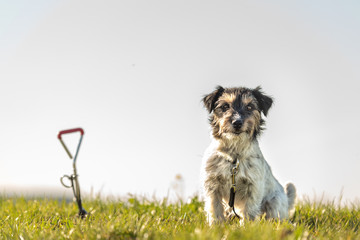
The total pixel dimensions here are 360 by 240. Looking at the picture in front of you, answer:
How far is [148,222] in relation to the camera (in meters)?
5.99

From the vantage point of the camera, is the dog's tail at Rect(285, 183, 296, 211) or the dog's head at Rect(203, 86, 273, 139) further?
the dog's tail at Rect(285, 183, 296, 211)

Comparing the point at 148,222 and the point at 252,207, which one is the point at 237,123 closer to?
the point at 252,207

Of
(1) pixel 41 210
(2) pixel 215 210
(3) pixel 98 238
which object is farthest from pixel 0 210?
(3) pixel 98 238

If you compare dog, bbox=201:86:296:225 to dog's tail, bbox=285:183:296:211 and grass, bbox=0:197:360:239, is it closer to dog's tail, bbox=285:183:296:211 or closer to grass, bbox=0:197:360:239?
grass, bbox=0:197:360:239

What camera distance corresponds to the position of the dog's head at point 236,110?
6.43 metres

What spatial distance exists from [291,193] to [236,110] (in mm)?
2518

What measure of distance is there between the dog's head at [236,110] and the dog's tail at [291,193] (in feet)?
6.41

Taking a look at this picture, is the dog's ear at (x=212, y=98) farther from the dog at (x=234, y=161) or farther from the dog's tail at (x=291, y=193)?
the dog's tail at (x=291, y=193)

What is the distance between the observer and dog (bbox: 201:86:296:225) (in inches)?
259

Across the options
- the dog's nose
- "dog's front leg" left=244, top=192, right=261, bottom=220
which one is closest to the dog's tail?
"dog's front leg" left=244, top=192, right=261, bottom=220

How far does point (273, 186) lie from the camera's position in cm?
735

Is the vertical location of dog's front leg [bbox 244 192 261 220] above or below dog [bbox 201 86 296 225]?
below

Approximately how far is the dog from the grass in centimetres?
38

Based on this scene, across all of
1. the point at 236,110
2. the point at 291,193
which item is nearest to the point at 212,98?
the point at 236,110
